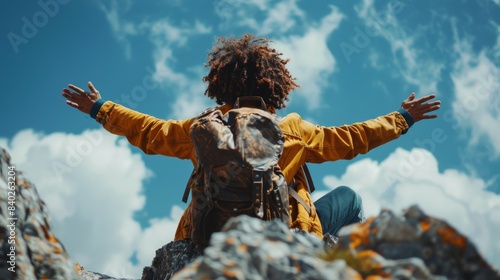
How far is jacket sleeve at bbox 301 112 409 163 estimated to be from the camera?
812cm

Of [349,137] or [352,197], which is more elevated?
[349,137]

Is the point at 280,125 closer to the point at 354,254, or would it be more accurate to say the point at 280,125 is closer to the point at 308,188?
the point at 308,188

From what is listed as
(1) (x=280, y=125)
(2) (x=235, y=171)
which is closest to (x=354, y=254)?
(2) (x=235, y=171)

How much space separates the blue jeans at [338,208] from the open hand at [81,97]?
127 inches

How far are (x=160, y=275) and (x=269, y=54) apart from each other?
9.84 ft

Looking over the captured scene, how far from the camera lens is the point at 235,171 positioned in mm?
6559

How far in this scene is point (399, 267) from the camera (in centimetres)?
355

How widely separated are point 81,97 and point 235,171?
3.28m

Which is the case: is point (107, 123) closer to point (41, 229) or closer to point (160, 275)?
point (160, 275)

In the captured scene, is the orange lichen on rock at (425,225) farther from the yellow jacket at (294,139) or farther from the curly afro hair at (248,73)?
the curly afro hair at (248,73)

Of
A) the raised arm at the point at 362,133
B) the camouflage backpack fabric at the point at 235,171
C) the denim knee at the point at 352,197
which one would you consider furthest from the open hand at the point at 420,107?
the camouflage backpack fabric at the point at 235,171

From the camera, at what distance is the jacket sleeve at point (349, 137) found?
8.12 m

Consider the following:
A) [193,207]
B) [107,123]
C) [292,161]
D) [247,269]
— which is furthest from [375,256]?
[107,123]

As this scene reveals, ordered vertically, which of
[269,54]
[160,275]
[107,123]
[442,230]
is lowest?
[442,230]
